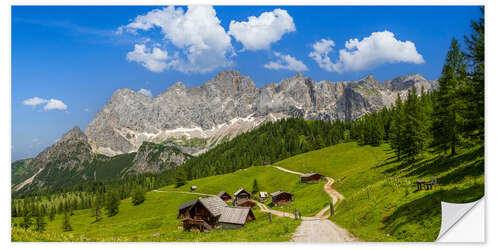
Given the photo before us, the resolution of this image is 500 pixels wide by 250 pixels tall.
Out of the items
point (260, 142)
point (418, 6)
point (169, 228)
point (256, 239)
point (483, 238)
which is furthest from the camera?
point (260, 142)

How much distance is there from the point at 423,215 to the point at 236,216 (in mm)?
27515

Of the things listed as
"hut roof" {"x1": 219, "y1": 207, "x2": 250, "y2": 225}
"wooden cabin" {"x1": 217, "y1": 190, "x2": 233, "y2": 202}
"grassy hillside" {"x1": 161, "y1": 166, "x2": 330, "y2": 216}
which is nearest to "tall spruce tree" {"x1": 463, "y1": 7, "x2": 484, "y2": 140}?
"hut roof" {"x1": 219, "y1": 207, "x2": 250, "y2": 225}

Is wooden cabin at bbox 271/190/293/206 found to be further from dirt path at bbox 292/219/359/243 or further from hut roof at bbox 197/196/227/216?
dirt path at bbox 292/219/359/243

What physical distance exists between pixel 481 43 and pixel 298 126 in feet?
595

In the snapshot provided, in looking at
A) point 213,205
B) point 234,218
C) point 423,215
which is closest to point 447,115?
point 423,215

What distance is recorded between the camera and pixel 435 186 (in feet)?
77.7

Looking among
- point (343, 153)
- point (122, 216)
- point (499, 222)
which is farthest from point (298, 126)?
point (499, 222)

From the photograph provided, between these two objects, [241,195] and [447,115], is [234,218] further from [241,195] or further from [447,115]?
[241,195]

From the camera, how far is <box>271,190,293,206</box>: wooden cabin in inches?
2562

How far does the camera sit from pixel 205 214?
46.5 metres

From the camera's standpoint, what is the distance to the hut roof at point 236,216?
39700 mm

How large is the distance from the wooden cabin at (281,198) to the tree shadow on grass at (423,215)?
147 ft

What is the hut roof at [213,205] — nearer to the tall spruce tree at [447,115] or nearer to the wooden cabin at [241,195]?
the wooden cabin at [241,195]
